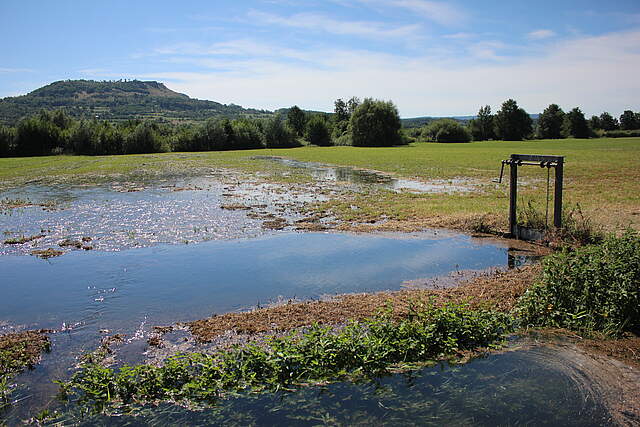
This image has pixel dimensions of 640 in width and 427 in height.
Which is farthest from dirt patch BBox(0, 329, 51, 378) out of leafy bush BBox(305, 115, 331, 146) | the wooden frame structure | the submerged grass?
leafy bush BBox(305, 115, 331, 146)

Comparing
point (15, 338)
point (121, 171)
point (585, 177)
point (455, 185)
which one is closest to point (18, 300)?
point (15, 338)

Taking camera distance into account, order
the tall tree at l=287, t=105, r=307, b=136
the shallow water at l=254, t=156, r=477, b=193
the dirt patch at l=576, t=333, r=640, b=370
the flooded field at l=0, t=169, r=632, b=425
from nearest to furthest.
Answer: the flooded field at l=0, t=169, r=632, b=425 → the dirt patch at l=576, t=333, r=640, b=370 → the shallow water at l=254, t=156, r=477, b=193 → the tall tree at l=287, t=105, r=307, b=136

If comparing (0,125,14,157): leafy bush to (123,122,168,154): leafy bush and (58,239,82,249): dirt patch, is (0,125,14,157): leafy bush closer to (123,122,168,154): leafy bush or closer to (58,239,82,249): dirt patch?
(123,122,168,154): leafy bush

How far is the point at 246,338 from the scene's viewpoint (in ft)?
28.7

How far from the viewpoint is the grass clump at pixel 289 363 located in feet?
22.6

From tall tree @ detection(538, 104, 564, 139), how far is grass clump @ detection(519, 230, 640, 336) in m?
125

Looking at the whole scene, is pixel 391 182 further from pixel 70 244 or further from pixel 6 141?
pixel 6 141

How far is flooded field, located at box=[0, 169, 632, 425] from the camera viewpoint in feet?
21.3

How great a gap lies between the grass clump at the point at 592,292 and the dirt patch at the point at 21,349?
900 cm

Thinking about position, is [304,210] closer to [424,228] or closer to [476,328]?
[424,228]

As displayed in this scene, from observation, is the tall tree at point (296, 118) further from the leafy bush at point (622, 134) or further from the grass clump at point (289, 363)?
the grass clump at point (289, 363)

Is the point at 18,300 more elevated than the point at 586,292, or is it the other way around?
the point at 586,292

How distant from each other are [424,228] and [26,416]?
1457 centimetres

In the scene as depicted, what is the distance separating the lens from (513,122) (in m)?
118
